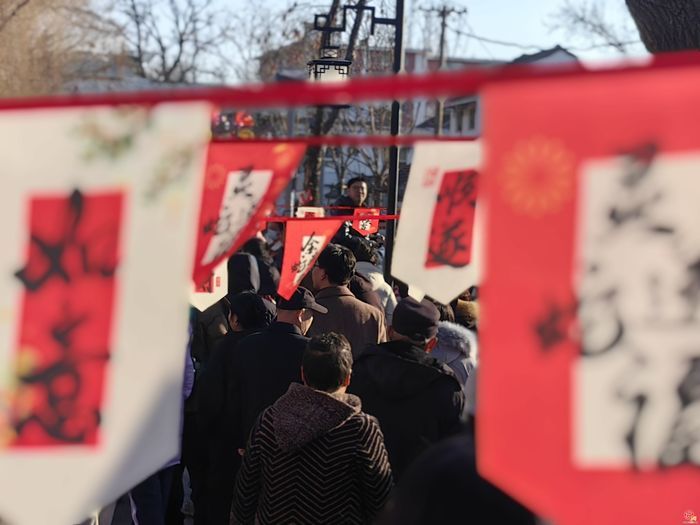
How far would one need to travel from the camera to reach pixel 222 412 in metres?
5.04

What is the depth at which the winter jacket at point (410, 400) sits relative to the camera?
4.09 meters

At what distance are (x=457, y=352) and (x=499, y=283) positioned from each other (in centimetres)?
309

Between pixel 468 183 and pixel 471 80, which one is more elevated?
pixel 471 80

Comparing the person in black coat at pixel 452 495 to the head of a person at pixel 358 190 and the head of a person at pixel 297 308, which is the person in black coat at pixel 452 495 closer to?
the head of a person at pixel 297 308

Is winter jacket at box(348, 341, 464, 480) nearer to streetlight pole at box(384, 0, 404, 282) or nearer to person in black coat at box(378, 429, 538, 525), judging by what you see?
person in black coat at box(378, 429, 538, 525)

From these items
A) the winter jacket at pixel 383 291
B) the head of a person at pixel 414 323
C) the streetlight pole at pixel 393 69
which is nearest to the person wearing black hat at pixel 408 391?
the head of a person at pixel 414 323

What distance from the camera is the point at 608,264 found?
6.02ft

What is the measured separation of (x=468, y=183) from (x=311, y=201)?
19.3 metres

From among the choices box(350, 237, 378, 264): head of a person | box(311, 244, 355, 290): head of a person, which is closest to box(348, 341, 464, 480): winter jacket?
box(311, 244, 355, 290): head of a person

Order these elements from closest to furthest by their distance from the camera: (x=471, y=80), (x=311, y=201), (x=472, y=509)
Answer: (x=471, y=80) < (x=472, y=509) < (x=311, y=201)

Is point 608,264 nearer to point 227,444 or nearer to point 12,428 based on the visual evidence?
point 12,428

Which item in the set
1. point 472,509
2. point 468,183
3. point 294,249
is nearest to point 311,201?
point 294,249

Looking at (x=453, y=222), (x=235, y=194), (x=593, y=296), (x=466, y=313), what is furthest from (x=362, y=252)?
(x=593, y=296)

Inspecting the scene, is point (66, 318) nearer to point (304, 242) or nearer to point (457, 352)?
point (457, 352)
